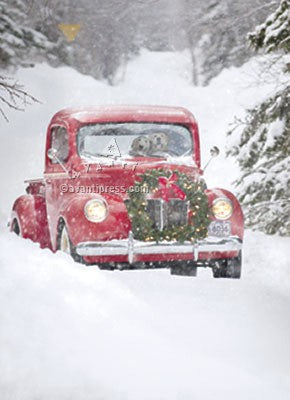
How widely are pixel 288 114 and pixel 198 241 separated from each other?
118 inches

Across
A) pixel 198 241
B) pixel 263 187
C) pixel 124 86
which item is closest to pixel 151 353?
pixel 198 241

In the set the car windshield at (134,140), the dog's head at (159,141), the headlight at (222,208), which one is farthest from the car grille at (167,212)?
the dog's head at (159,141)

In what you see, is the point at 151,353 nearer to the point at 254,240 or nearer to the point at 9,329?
the point at 9,329

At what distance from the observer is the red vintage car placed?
7.19m

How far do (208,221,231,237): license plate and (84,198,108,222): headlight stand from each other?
3.80 ft

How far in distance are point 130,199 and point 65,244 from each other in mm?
871

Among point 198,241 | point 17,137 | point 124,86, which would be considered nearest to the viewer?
point 198,241

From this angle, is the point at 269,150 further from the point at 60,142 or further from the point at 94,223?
the point at 94,223

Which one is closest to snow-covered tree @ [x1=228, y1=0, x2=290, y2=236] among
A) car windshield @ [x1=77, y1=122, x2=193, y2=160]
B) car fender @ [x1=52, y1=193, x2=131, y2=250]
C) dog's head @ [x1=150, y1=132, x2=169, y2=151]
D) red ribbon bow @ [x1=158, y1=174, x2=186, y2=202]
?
car windshield @ [x1=77, y1=122, x2=193, y2=160]

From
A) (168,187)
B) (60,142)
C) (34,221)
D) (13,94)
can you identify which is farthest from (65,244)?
(13,94)

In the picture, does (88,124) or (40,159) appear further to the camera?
(40,159)

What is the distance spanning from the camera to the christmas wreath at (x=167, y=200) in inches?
286

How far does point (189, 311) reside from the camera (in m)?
5.29

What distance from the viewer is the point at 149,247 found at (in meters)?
7.11
